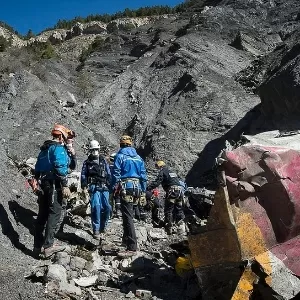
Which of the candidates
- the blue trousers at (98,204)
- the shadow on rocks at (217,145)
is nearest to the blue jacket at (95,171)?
the blue trousers at (98,204)

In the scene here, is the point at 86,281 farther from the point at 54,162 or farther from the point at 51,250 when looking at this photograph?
the point at 54,162

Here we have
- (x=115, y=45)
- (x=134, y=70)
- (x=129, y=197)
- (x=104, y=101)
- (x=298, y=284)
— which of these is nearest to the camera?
(x=298, y=284)

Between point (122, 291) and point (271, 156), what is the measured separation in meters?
2.34

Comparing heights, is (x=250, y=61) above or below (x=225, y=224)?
above

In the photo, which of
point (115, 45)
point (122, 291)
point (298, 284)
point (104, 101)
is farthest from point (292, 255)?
point (115, 45)

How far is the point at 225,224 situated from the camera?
500cm

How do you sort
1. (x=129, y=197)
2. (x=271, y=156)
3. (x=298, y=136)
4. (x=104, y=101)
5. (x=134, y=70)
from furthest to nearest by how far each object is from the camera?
(x=134, y=70), (x=104, y=101), (x=129, y=197), (x=298, y=136), (x=271, y=156)

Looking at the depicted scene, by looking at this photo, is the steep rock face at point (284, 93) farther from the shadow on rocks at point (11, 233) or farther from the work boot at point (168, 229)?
the shadow on rocks at point (11, 233)

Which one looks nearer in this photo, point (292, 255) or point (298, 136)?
point (292, 255)

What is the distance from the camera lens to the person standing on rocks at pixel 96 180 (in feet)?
26.2

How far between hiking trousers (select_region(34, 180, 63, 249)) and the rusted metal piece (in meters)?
2.14

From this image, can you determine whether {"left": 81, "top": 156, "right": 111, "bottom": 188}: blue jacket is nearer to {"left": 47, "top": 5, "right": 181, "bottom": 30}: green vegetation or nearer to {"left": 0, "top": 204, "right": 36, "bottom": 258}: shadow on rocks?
{"left": 0, "top": 204, "right": 36, "bottom": 258}: shadow on rocks

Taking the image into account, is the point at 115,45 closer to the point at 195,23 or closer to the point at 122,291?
the point at 195,23

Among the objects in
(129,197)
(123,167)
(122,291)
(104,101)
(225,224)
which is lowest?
(122,291)
